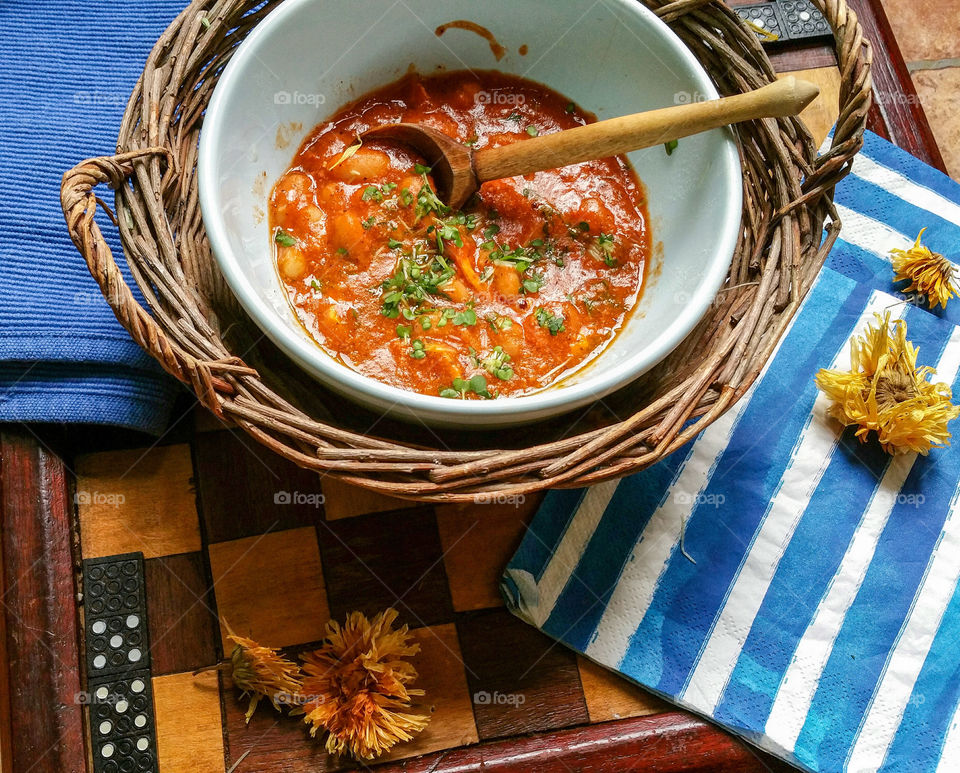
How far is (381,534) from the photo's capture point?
1.63m

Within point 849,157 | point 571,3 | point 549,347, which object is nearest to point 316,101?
point 571,3

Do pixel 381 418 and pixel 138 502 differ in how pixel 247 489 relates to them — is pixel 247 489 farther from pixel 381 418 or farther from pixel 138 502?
pixel 381 418

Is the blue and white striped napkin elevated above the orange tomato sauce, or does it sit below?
below

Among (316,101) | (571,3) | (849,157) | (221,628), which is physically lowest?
(221,628)

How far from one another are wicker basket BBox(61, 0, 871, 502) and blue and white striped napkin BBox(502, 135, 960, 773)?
27 centimetres

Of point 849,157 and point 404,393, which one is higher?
point 849,157

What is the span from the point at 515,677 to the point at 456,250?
76 centimetres

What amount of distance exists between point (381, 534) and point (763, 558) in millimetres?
689

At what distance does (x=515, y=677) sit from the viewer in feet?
5.22

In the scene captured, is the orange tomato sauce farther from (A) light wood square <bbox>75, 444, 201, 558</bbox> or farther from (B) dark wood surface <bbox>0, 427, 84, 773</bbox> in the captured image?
(B) dark wood surface <bbox>0, 427, 84, 773</bbox>

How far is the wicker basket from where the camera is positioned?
1.26 meters

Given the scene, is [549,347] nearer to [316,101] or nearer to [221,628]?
[316,101]

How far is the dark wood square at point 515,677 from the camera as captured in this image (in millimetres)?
1576

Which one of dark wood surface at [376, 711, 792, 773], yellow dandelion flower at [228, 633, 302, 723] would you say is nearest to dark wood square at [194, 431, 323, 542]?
yellow dandelion flower at [228, 633, 302, 723]
